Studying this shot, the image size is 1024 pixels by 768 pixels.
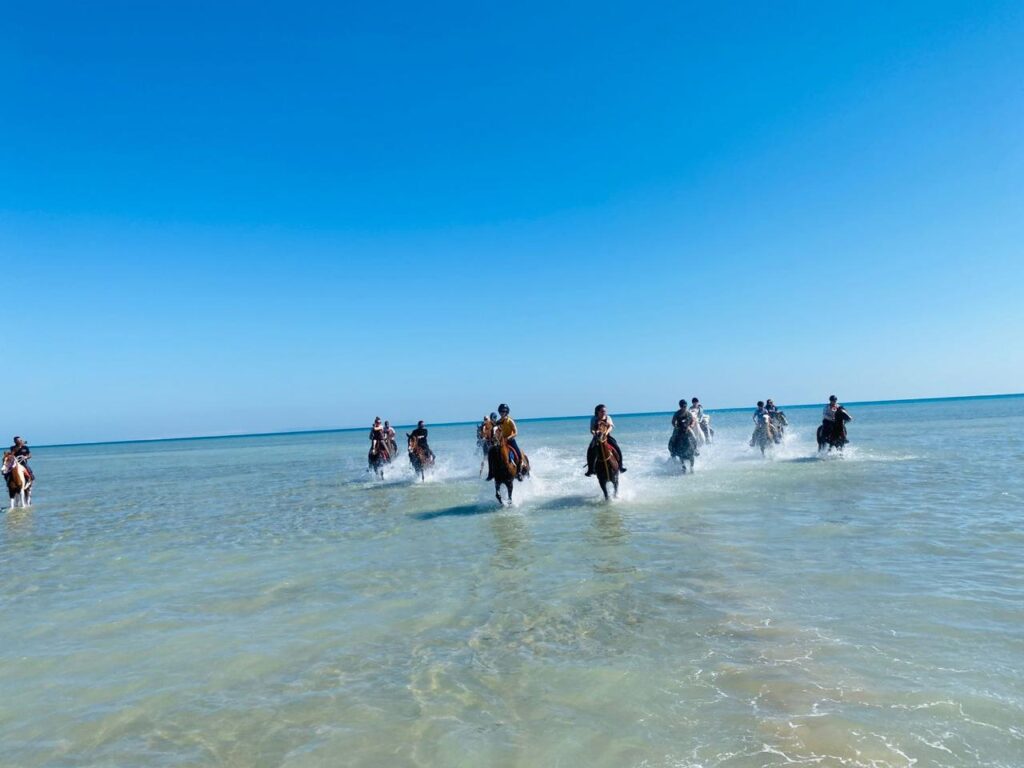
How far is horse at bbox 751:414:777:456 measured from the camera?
27219mm

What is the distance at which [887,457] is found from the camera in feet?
83.7

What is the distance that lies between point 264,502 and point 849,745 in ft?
66.0

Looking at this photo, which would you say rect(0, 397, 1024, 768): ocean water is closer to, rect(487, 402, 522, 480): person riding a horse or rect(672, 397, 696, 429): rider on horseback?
rect(487, 402, 522, 480): person riding a horse

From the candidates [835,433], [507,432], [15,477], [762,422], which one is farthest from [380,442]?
[835,433]

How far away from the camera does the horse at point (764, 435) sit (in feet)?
89.3

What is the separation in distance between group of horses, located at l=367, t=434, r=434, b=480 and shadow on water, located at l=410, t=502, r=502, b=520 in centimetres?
811

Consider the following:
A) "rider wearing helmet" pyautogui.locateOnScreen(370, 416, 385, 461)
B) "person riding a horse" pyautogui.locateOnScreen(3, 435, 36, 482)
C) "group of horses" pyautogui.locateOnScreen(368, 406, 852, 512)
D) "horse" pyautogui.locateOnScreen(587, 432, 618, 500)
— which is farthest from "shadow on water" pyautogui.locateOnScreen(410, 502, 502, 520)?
"person riding a horse" pyautogui.locateOnScreen(3, 435, 36, 482)

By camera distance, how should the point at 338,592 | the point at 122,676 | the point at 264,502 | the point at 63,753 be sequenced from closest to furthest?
1. the point at 63,753
2. the point at 122,676
3. the point at 338,592
4. the point at 264,502

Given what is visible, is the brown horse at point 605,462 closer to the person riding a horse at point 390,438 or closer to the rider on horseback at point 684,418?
the rider on horseback at point 684,418

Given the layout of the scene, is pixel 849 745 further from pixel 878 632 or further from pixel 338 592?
pixel 338 592

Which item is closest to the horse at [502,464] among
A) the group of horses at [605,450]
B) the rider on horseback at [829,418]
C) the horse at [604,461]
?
the group of horses at [605,450]

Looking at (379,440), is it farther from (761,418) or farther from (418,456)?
(761,418)

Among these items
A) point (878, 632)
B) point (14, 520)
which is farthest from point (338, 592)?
point (14, 520)

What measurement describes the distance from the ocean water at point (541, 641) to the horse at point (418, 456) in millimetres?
10418
